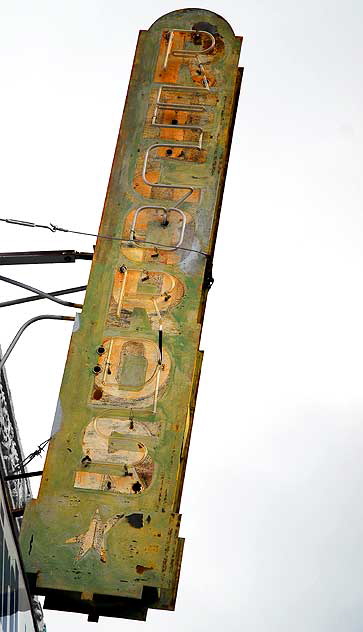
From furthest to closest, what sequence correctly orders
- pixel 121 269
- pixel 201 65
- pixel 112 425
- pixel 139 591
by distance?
pixel 201 65
pixel 121 269
pixel 112 425
pixel 139 591

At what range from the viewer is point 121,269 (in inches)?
749

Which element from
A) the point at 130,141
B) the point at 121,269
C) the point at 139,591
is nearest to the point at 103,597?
the point at 139,591

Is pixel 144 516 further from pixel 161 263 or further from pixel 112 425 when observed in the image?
pixel 161 263

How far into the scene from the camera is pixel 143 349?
60.2 ft

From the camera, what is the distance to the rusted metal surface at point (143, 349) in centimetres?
1695

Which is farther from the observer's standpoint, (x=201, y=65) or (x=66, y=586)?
(x=201, y=65)

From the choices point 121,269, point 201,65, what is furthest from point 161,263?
point 201,65

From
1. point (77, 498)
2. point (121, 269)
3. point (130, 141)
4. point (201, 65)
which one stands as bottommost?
point (77, 498)

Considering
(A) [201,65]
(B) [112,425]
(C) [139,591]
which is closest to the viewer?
(C) [139,591]

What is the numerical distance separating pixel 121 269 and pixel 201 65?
369cm

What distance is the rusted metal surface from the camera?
55.6ft

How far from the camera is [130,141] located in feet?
66.3

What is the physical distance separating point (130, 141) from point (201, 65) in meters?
1.70

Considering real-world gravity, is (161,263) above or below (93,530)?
above
